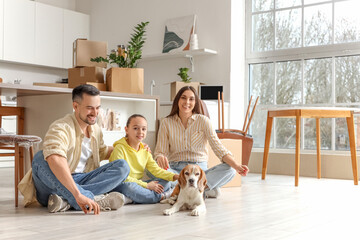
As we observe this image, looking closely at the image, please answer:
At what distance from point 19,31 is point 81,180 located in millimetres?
4324

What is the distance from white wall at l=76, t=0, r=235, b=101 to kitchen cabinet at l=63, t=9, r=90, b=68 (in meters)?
0.16

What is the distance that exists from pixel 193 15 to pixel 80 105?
3.52 meters

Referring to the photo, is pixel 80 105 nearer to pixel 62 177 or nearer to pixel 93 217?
pixel 62 177

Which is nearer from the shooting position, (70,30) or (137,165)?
(137,165)

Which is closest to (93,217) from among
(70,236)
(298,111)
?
(70,236)

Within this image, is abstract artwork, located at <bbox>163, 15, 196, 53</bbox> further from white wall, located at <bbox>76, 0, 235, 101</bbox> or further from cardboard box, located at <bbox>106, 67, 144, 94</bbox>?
cardboard box, located at <bbox>106, 67, 144, 94</bbox>

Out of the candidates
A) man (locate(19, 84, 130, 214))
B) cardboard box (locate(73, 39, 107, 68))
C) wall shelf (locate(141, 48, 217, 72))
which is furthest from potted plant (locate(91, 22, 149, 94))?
wall shelf (locate(141, 48, 217, 72))

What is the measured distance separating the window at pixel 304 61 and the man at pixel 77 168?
294cm

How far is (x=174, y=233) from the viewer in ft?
6.76

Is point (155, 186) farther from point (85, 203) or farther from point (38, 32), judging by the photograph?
point (38, 32)

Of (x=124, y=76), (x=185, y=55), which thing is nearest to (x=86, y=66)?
(x=124, y=76)

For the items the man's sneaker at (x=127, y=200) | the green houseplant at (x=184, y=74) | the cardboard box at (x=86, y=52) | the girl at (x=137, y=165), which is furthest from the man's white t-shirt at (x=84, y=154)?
the green houseplant at (x=184, y=74)

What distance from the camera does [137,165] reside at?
2973 mm

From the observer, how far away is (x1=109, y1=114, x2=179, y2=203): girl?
2891 millimetres
